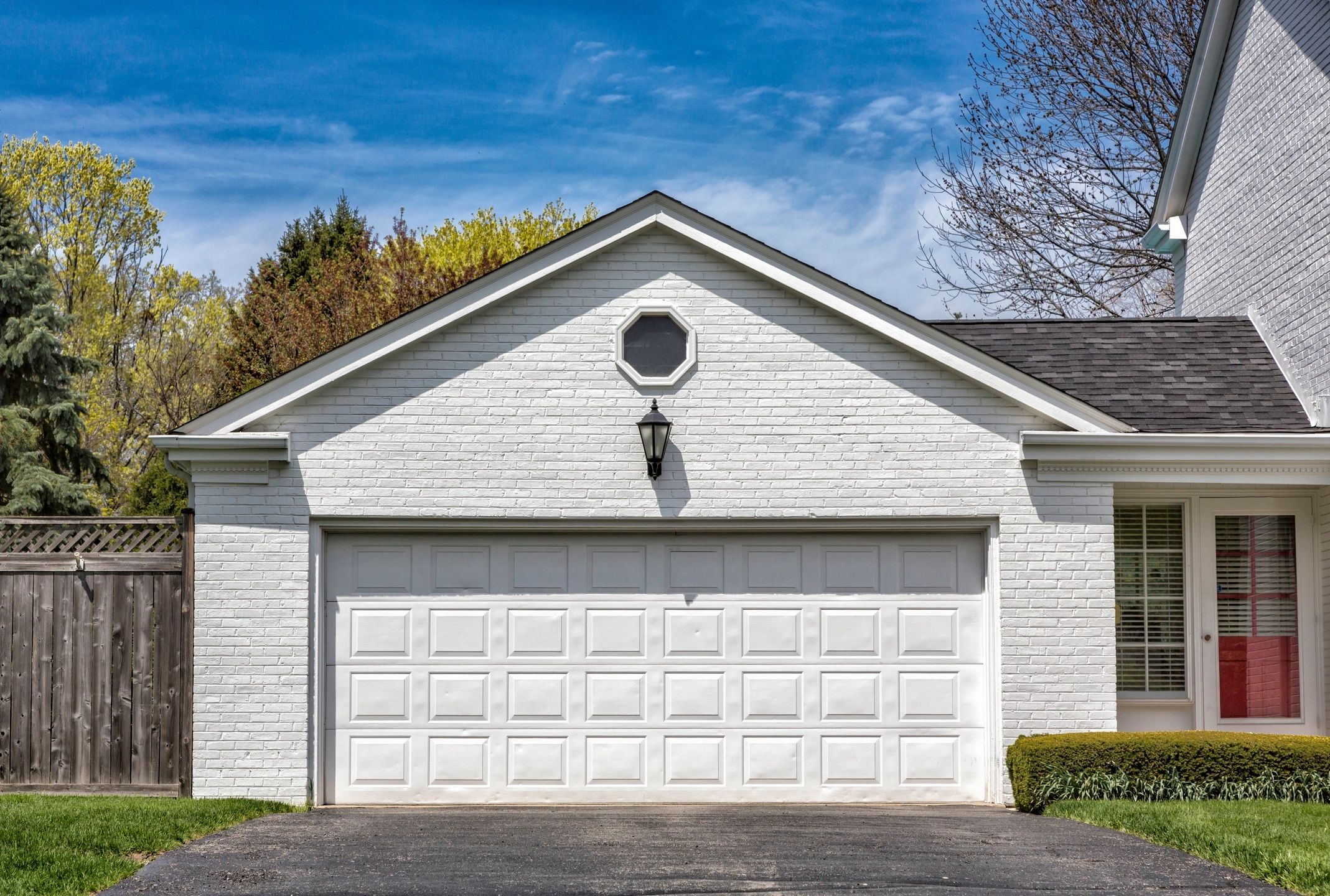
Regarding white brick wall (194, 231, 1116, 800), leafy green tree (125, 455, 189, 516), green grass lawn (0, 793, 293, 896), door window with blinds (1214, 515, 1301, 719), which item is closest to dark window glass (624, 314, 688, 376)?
white brick wall (194, 231, 1116, 800)

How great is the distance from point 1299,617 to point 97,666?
10.5m

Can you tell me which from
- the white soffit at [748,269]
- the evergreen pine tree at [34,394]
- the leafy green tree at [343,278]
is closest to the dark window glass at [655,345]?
the white soffit at [748,269]

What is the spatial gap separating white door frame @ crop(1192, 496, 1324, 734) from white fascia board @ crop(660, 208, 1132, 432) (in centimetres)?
174

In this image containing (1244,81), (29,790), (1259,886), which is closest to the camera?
(1259,886)

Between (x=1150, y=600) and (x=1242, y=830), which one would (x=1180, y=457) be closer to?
(x=1150, y=600)

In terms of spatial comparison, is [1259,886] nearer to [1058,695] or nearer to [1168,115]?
[1058,695]

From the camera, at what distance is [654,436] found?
10.4m

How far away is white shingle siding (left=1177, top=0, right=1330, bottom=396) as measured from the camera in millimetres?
12133

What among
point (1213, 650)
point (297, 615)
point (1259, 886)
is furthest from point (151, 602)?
point (1213, 650)

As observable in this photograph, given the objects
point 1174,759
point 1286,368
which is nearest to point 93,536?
point 1174,759

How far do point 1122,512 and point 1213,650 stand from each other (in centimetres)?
148

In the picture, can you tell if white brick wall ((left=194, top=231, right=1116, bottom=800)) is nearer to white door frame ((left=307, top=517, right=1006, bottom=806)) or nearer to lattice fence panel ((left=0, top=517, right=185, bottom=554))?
white door frame ((left=307, top=517, right=1006, bottom=806))

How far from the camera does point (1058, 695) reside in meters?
10.6

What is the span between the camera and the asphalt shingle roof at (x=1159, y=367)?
11547 millimetres
